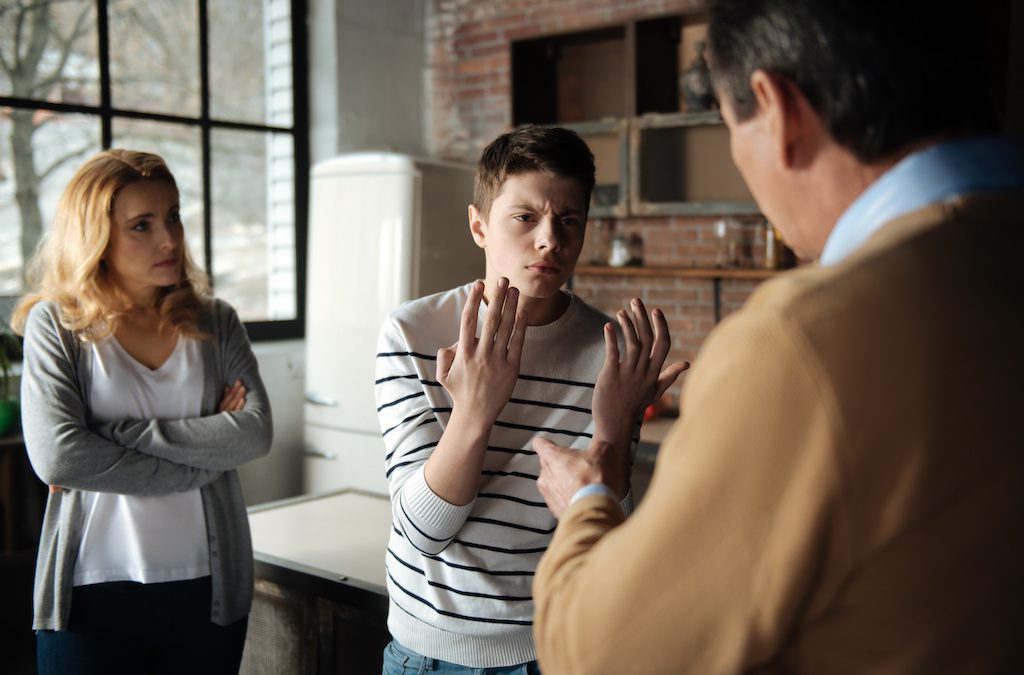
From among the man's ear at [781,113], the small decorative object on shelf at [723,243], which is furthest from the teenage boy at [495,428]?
the small decorative object on shelf at [723,243]

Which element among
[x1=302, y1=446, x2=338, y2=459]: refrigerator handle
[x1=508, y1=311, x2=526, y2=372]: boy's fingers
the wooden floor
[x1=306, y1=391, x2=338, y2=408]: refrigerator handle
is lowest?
the wooden floor

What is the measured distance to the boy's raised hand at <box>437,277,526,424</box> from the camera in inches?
42.7

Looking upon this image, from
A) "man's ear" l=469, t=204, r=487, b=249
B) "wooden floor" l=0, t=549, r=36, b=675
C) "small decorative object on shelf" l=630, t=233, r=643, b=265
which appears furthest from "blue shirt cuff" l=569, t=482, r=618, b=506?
"small decorative object on shelf" l=630, t=233, r=643, b=265

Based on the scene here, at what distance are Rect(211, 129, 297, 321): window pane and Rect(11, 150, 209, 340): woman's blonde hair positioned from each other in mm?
2396

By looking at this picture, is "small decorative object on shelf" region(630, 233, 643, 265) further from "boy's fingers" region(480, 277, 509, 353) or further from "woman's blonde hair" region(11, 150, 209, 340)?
"boy's fingers" region(480, 277, 509, 353)

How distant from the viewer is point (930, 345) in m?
0.55

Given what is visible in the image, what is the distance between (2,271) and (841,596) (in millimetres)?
3617

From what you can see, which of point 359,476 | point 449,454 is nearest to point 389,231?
point 359,476

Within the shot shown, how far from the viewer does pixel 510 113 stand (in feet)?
14.4

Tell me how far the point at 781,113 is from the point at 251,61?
412 cm

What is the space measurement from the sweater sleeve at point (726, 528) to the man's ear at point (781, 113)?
5.8 inches

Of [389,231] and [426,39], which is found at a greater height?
[426,39]

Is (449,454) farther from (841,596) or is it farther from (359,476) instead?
(359,476)

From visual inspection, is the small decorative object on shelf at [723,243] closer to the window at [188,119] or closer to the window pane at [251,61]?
the window at [188,119]
